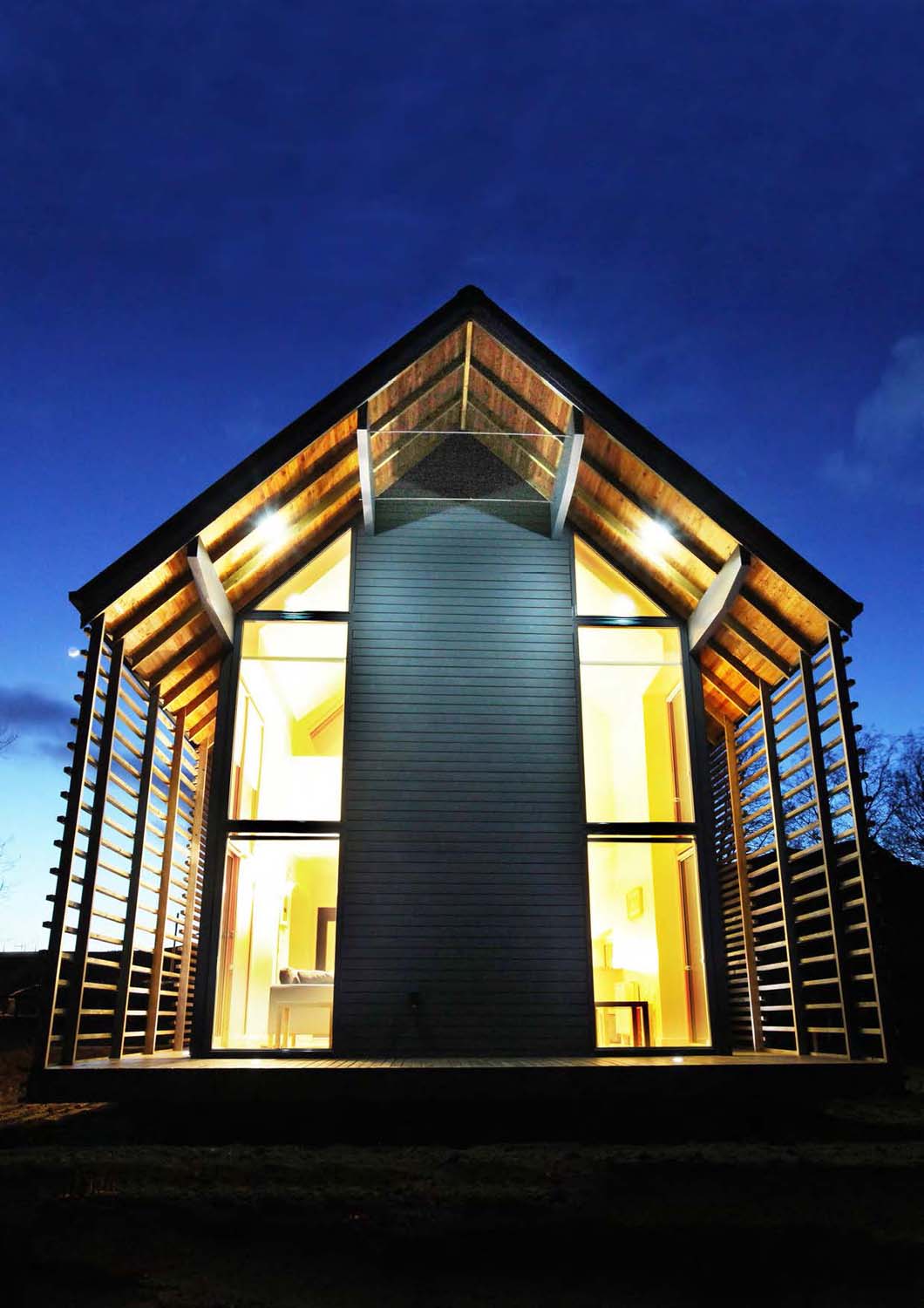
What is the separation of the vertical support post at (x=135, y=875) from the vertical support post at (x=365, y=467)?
259cm

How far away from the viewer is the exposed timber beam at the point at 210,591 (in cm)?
825

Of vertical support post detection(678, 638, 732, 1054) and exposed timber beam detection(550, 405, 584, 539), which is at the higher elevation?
exposed timber beam detection(550, 405, 584, 539)

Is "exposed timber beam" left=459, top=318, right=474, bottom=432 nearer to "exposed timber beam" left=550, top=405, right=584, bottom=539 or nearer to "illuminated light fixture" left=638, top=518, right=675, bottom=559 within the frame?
"exposed timber beam" left=550, top=405, right=584, bottom=539

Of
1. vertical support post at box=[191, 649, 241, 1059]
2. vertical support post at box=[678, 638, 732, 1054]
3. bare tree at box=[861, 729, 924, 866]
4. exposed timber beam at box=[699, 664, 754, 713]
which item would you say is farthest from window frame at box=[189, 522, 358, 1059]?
bare tree at box=[861, 729, 924, 866]

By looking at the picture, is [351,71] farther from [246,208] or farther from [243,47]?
[246,208]

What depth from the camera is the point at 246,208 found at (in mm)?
49906

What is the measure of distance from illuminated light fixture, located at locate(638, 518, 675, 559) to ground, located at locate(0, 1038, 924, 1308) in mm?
5040

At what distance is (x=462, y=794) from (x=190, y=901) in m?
3.32

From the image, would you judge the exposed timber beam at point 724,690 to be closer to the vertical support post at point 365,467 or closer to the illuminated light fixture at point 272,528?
the vertical support post at point 365,467

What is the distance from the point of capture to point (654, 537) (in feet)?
31.2

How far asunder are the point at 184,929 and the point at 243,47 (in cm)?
3656

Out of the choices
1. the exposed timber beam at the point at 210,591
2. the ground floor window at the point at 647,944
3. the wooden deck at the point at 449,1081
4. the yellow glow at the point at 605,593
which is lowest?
the wooden deck at the point at 449,1081

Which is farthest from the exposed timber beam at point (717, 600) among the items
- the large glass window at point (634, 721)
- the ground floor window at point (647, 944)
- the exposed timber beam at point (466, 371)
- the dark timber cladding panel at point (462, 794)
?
the exposed timber beam at point (466, 371)

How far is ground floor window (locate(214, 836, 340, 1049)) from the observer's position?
28.5 feet
